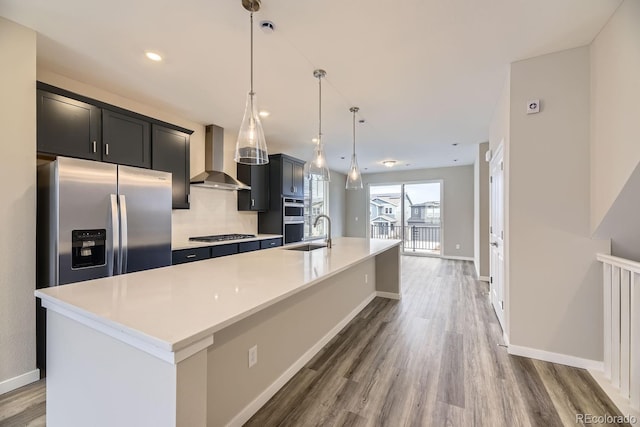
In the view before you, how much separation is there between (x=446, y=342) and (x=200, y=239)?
10.7 ft

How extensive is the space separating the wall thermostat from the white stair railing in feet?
4.21

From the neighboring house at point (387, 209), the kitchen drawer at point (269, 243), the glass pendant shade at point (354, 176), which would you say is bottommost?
the kitchen drawer at point (269, 243)

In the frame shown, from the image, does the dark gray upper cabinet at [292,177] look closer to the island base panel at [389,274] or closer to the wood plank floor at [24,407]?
the island base panel at [389,274]

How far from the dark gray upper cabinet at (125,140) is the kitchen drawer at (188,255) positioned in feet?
3.49

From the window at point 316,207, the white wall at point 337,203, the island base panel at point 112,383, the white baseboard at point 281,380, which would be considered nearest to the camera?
the island base panel at point 112,383

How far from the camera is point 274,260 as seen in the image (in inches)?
88.7

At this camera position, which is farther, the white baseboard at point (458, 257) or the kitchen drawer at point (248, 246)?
the white baseboard at point (458, 257)

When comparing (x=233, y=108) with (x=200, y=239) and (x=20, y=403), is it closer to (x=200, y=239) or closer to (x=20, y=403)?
(x=200, y=239)

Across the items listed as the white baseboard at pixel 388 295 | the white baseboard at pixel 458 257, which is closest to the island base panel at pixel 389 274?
the white baseboard at pixel 388 295

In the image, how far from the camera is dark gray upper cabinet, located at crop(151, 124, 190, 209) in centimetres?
320

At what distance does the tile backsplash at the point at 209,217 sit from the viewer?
3.80 m

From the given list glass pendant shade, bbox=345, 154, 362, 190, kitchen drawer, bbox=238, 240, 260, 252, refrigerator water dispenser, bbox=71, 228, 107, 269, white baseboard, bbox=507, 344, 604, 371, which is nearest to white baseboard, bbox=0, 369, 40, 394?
refrigerator water dispenser, bbox=71, 228, 107, 269

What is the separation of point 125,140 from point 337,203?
20.8 feet

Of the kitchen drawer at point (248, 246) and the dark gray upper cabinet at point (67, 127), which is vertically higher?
the dark gray upper cabinet at point (67, 127)
